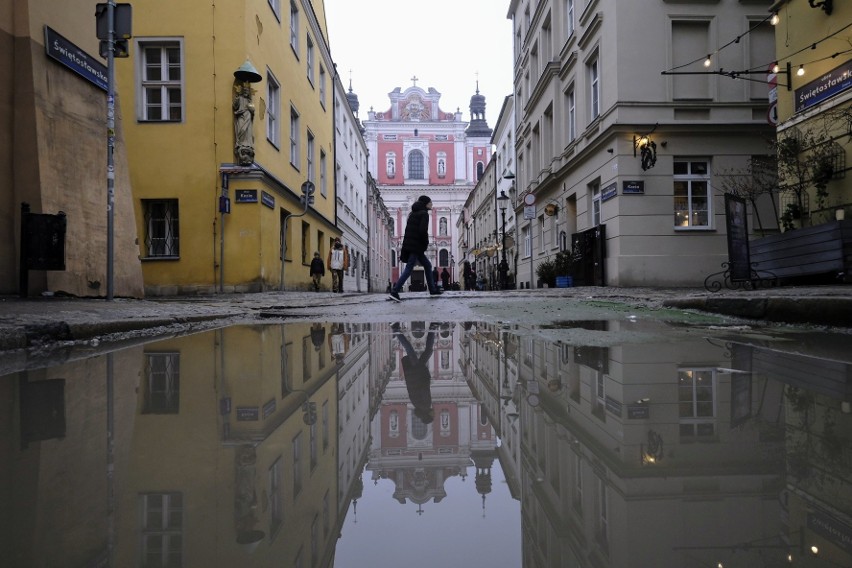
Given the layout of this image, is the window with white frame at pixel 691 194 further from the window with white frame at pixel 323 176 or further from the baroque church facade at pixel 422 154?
the baroque church facade at pixel 422 154

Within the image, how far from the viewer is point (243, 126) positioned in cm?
1188

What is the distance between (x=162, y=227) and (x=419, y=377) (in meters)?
11.7

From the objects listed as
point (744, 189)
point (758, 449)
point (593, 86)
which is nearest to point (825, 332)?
point (758, 449)

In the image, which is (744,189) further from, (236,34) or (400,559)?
(400,559)

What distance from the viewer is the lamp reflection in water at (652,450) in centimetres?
112

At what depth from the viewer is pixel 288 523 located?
91cm

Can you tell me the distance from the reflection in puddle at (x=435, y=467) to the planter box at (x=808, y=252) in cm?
687

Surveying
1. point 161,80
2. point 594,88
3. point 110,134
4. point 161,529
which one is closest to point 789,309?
point 161,529

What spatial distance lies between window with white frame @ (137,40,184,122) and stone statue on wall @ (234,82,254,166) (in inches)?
53.4

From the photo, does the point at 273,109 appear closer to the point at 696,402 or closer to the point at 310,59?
the point at 310,59

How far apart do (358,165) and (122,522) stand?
3033 cm

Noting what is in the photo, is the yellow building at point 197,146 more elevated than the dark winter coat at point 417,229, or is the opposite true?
the yellow building at point 197,146

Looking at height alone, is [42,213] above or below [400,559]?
above

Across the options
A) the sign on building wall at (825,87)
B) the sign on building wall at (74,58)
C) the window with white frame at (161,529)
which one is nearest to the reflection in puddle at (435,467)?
the window with white frame at (161,529)
